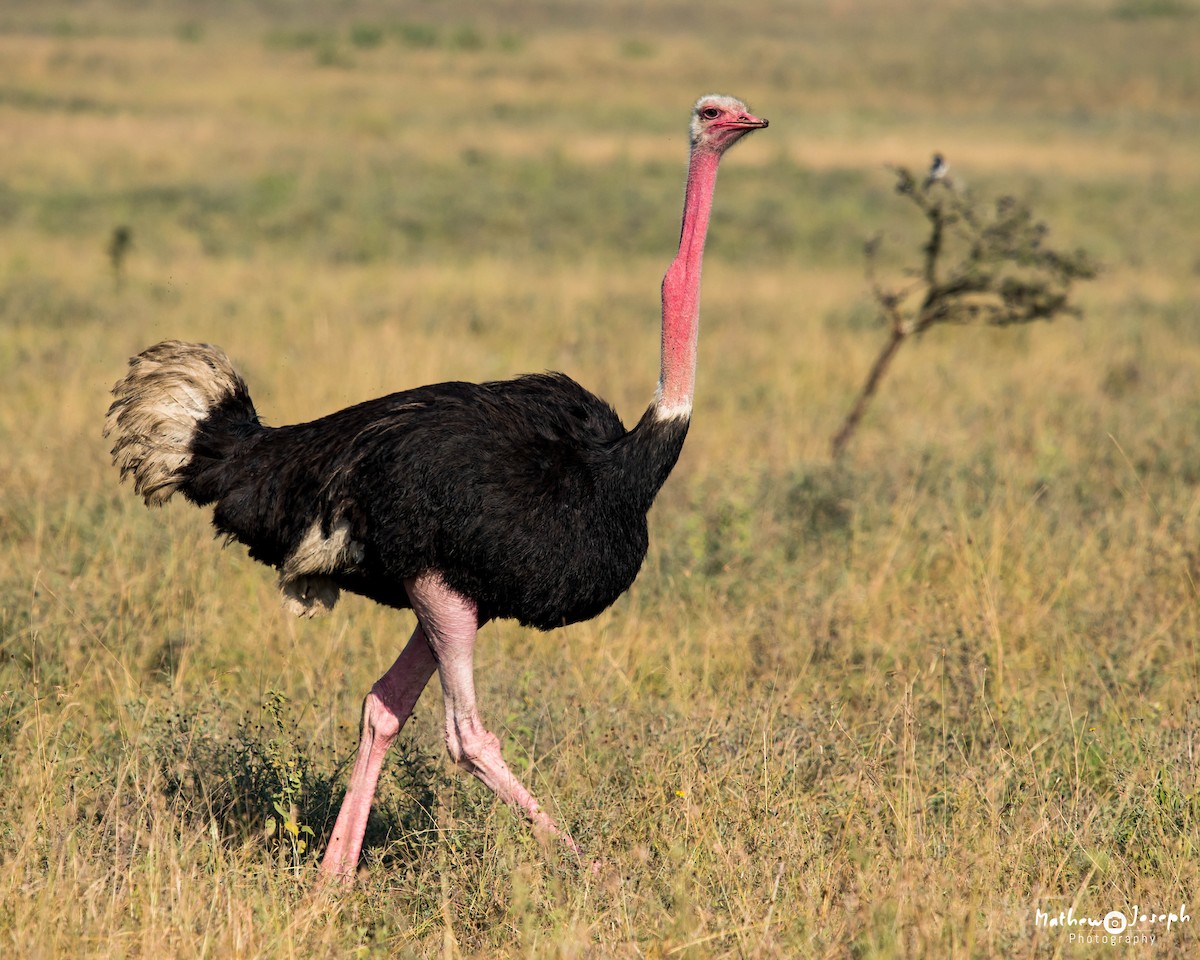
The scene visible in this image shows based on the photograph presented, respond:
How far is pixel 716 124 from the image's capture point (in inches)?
167

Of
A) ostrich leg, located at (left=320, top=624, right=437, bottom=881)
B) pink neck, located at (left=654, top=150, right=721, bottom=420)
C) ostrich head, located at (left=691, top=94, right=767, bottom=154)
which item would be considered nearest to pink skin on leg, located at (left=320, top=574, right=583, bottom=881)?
ostrich leg, located at (left=320, top=624, right=437, bottom=881)

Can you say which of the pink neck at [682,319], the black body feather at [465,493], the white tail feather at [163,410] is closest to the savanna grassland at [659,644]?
the black body feather at [465,493]

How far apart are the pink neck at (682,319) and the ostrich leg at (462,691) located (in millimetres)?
766

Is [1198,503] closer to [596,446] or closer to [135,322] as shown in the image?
[596,446]

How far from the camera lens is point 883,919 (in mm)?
3475

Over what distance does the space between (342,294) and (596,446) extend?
9.18 metres

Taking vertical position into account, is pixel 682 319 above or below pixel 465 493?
above

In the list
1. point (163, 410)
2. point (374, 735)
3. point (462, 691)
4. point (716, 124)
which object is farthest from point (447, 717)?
point (716, 124)

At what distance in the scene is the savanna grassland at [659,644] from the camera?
146 inches

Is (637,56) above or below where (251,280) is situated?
above

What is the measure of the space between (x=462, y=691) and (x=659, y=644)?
5.64ft

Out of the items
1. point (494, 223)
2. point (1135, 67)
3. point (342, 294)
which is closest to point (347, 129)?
point (494, 223)

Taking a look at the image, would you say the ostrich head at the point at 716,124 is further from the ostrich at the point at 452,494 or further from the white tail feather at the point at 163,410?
the white tail feather at the point at 163,410

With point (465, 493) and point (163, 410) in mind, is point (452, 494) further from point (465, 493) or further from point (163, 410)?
point (163, 410)
